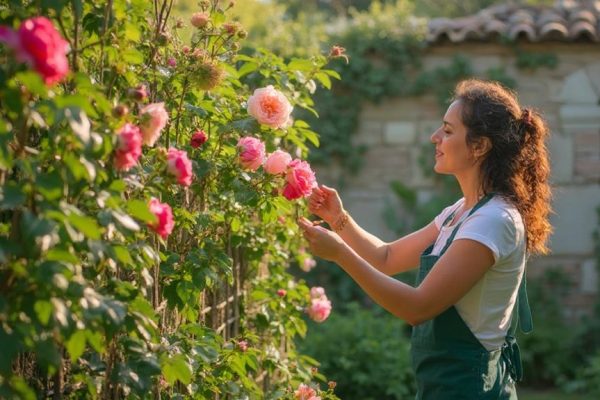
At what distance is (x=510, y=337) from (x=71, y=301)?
1322 millimetres

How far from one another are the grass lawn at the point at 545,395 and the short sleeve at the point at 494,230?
11.6ft

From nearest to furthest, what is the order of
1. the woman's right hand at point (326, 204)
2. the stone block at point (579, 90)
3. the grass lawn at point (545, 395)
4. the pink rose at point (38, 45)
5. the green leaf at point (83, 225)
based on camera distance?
the pink rose at point (38, 45) → the green leaf at point (83, 225) → the woman's right hand at point (326, 204) → the grass lawn at point (545, 395) → the stone block at point (579, 90)

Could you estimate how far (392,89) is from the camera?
6605 millimetres

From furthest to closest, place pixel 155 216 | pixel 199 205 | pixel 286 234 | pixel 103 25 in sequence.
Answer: pixel 286 234 < pixel 199 205 < pixel 103 25 < pixel 155 216

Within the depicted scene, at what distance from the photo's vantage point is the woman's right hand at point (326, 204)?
2.86m

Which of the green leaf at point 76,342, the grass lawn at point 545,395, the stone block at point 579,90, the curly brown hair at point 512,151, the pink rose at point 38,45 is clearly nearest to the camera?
the pink rose at point 38,45

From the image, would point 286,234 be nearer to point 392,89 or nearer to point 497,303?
point 497,303

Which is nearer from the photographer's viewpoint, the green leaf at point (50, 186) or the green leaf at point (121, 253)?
the green leaf at point (50, 186)

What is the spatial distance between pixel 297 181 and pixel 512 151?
1.94ft

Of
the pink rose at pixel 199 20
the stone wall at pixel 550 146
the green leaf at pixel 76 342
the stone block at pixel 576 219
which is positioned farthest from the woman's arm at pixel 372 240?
the stone block at pixel 576 219

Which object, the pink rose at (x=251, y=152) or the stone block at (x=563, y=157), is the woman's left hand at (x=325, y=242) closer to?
the pink rose at (x=251, y=152)

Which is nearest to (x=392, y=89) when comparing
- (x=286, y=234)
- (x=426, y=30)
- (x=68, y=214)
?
(x=426, y=30)

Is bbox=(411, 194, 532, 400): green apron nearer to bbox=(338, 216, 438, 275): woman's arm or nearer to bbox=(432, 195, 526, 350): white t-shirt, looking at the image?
bbox=(432, 195, 526, 350): white t-shirt

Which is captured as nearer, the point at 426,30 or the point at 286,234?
the point at 286,234
